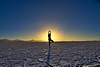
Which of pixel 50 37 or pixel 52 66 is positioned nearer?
pixel 52 66

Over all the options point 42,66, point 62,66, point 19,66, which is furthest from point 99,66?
point 19,66

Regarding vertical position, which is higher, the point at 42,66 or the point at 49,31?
the point at 49,31

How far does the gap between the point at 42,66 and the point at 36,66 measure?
235mm

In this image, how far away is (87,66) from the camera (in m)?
2.34

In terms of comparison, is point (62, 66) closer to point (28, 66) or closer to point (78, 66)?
point (78, 66)

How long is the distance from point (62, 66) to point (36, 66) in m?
0.99

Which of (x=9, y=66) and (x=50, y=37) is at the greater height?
(x=50, y=37)

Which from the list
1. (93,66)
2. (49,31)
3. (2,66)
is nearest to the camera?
(93,66)

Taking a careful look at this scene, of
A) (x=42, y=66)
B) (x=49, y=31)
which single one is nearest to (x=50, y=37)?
(x=49, y=31)

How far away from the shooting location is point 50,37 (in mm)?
6703

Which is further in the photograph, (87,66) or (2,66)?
(2,66)

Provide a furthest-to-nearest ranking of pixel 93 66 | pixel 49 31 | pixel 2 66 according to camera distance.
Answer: pixel 49 31, pixel 2 66, pixel 93 66

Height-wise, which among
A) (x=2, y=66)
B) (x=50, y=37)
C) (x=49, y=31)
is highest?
(x=49, y=31)

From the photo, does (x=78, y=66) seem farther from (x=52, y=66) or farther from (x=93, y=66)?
(x=52, y=66)
